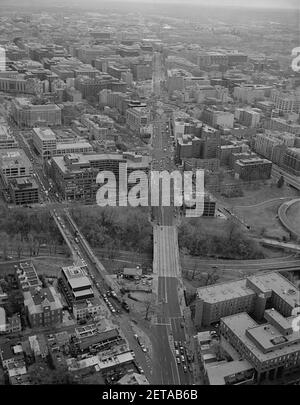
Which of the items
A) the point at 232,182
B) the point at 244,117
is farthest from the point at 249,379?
the point at 244,117

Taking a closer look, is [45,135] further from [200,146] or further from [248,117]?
Result: [248,117]

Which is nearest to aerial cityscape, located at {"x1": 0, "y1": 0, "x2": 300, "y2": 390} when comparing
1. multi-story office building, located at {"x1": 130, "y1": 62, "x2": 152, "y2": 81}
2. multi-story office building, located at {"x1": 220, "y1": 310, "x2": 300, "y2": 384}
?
multi-story office building, located at {"x1": 220, "y1": 310, "x2": 300, "y2": 384}

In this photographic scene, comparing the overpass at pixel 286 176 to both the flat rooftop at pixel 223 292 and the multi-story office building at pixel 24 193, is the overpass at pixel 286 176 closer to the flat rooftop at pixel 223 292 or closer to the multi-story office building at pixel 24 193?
the flat rooftop at pixel 223 292

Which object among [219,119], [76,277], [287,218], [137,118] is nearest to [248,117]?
[219,119]

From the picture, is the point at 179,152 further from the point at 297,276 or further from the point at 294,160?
the point at 297,276
